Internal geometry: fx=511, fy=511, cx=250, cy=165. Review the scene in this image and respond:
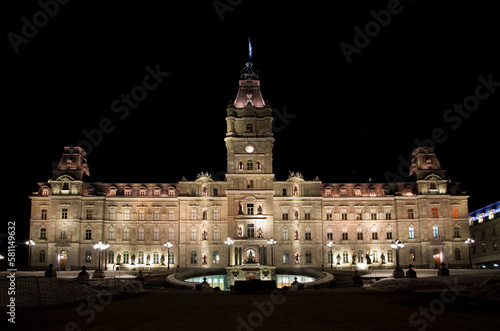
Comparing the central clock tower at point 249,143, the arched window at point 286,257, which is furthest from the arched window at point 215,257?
the central clock tower at point 249,143

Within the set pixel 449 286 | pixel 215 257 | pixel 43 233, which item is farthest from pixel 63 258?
pixel 449 286

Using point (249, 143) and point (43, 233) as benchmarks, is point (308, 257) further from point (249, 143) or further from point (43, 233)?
point (43, 233)

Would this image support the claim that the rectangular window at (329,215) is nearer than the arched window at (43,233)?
No

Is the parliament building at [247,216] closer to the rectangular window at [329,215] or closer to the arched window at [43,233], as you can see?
the rectangular window at [329,215]

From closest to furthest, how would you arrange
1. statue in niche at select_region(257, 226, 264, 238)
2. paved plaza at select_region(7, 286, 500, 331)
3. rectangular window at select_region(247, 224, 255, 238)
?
paved plaza at select_region(7, 286, 500, 331)
statue in niche at select_region(257, 226, 264, 238)
rectangular window at select_region(247, 224, 255, 238)

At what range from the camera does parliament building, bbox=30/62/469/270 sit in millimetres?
79438

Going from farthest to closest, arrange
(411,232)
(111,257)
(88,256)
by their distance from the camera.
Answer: (411,232) < (111,257) < (88,256)

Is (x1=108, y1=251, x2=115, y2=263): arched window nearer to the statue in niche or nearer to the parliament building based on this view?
the parliament building

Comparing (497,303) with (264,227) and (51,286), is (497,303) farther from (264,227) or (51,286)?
(264,227)

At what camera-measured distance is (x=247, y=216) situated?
77.8 meters

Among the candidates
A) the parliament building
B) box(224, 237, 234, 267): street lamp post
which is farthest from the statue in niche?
box(224, 237, 234, 267): street lamp post

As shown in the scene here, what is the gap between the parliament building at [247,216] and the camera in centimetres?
7944

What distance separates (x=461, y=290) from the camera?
92.7 ft

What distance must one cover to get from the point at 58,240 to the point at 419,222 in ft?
188
